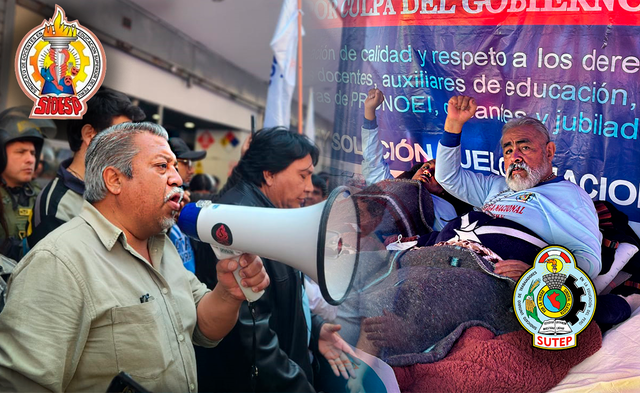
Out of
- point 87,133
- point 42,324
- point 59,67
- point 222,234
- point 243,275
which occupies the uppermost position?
point 59,67

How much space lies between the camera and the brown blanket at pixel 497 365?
1.81 meters

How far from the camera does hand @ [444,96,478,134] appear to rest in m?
1.91

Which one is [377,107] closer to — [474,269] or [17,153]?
[474,269]

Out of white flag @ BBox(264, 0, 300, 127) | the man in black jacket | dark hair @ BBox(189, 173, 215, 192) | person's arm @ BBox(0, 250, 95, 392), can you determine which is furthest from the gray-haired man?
dark hair @ BBox(189, 173, 215, 192)

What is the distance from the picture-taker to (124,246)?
5.81ft

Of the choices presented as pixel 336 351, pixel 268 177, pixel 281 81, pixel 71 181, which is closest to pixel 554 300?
pixel 336 351

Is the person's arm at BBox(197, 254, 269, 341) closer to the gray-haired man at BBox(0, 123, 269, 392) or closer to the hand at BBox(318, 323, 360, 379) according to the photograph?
the gray-haired man at BBox(0, 123, 269, 392)

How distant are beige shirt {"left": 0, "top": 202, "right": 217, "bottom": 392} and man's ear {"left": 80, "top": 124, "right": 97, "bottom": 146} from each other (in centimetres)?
83

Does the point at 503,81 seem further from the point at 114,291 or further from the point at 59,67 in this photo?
the point at 59,67

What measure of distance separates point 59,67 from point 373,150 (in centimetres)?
156

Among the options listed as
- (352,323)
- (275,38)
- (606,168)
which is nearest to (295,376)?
(352,323)

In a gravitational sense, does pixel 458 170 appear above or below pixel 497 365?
above

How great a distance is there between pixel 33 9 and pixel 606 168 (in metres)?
2.54

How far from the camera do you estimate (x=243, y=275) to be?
6.29 feet
